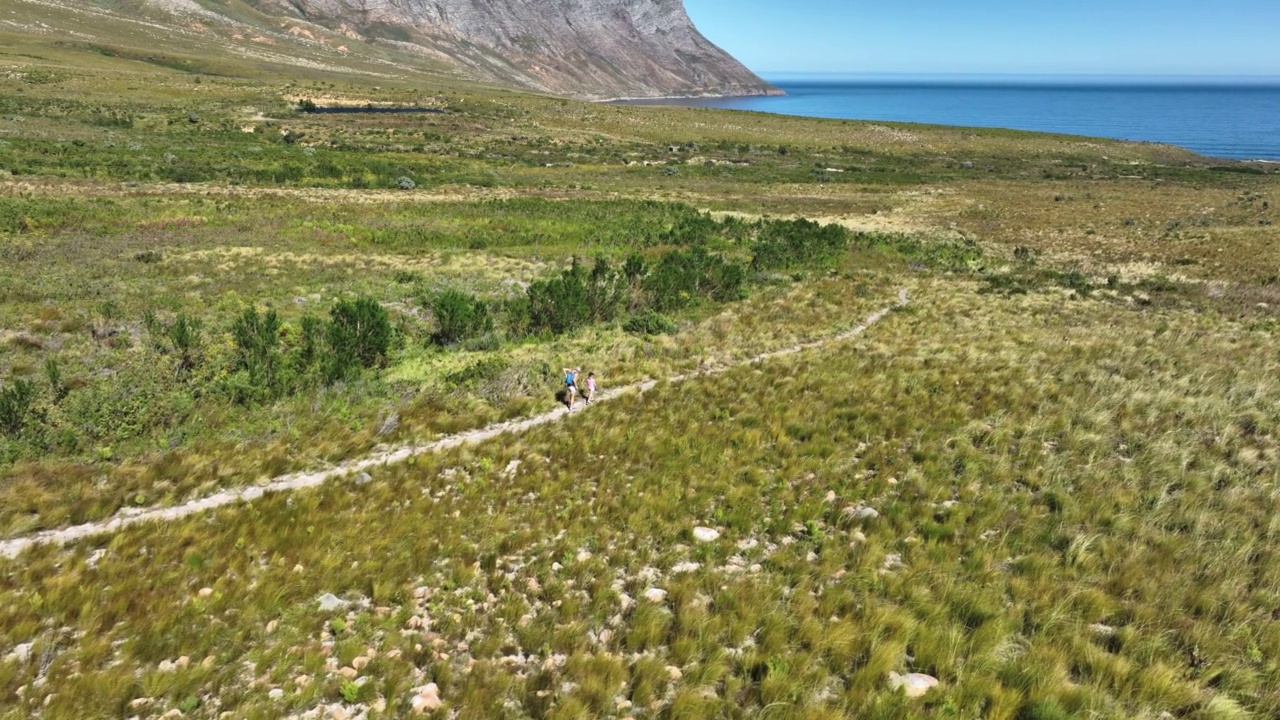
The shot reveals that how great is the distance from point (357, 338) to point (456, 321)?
303 cm

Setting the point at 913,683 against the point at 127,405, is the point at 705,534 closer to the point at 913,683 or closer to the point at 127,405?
the point at 913,683

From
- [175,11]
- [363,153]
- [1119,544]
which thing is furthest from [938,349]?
[175,11]

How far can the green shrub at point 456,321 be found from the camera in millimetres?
17953

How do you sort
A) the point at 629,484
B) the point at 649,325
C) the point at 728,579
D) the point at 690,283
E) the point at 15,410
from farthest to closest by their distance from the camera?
the point at 690,283 < the point at 649,325 < the point at 15,410 < the point at 629,484 < the point at 728,579

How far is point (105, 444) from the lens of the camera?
1087 centimetres

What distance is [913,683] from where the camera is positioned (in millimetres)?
6242

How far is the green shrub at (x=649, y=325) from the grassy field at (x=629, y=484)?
0.24m

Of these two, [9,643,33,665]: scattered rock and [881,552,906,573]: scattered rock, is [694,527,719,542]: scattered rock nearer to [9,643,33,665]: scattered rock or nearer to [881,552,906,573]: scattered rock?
[881,552,906,573]: scattered rock

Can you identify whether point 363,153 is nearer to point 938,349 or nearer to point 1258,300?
point 938,349

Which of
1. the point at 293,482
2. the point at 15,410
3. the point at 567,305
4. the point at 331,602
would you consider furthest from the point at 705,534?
the point at 15,410

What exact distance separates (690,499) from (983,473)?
5.20 meters

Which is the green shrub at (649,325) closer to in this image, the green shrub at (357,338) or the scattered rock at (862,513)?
the green shrub at (357,338)

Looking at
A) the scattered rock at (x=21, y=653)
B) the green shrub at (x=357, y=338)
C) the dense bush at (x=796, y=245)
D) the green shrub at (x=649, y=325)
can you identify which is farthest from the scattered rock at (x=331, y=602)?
the dense bush at (x=796, y=245)

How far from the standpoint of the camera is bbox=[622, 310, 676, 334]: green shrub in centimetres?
1966
